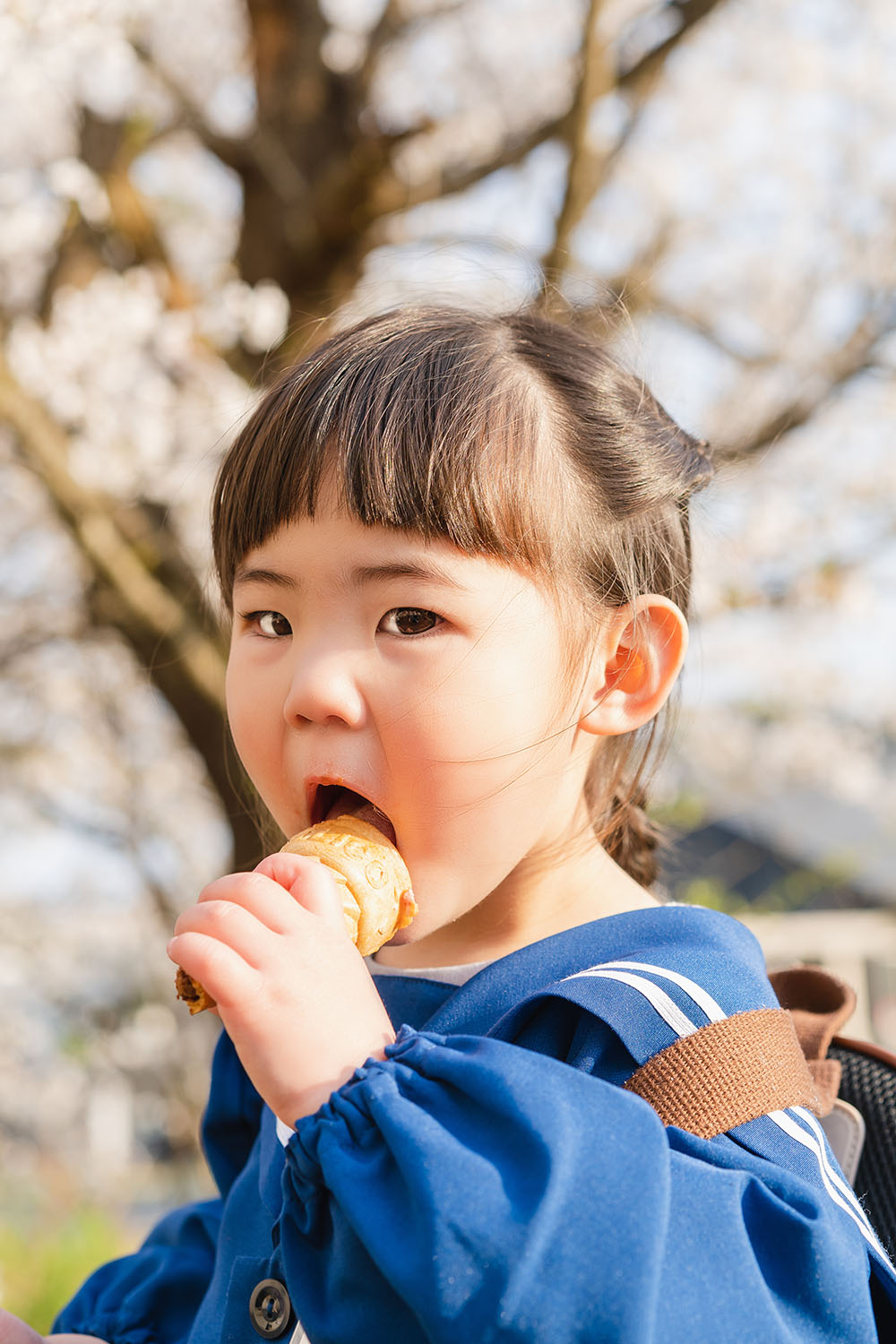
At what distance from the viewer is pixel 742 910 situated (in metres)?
6.09

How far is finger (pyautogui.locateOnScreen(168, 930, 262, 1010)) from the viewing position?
3.01 ft

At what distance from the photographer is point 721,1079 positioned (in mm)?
998

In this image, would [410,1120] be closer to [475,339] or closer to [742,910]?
[475,339]

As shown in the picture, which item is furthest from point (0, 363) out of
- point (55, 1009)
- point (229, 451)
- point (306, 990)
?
point (55, 1009)

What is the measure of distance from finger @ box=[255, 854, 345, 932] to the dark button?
1.39 ft

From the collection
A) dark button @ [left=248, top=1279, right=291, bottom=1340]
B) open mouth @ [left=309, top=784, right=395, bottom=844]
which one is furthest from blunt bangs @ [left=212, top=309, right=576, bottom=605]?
dark button @ [left=248, top=1279, right=291, bottom=1340]

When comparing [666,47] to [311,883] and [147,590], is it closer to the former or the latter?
[147,590]

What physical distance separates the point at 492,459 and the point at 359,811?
0.40 metres

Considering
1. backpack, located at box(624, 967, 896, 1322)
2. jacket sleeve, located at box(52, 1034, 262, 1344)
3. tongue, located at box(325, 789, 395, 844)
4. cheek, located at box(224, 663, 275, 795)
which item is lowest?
jacket sleeve, located at box(52, 1034, 262, 1344)

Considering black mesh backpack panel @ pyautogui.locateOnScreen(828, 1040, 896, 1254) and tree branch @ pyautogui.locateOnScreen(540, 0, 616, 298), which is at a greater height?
tree branch @ pyautogui.locateOnScreen(540, 0, 616, 298)

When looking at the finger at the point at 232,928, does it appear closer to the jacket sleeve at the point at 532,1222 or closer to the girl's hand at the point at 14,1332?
the jacket sleeve at the point at 532,1222

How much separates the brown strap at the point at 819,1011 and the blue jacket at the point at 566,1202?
20 centimetres

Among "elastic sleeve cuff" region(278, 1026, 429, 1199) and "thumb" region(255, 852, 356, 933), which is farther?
"thumb" region(255, 852, 356, 933)

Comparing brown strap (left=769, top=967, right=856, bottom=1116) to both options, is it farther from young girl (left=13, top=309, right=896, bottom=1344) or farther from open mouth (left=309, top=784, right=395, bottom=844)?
open mouth (left=309, top=784, right=395, bottom=844)
